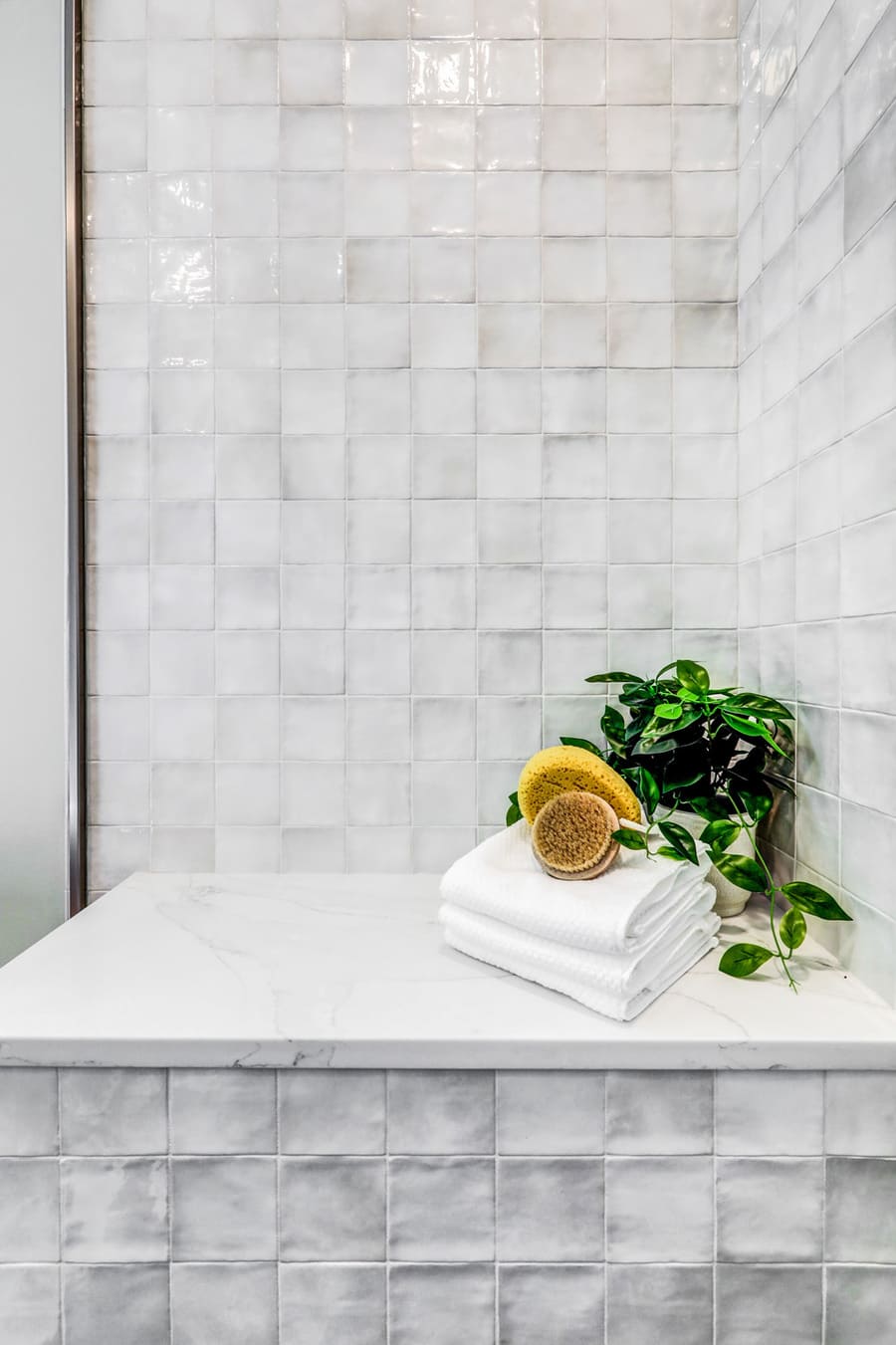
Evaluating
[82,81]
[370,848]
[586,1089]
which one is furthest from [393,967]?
[82,81]

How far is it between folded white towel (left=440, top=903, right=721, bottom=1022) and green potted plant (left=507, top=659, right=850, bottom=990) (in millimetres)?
59

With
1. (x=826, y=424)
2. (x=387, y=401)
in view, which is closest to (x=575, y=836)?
(x=826, y=424)

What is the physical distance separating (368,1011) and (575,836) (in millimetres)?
297

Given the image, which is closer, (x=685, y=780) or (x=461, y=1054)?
(x=461, y=1054)

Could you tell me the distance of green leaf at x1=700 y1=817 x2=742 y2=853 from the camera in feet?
3.13

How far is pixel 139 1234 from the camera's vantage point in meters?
0.81

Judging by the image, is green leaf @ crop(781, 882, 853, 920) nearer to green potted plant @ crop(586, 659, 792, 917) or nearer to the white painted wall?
green potted plant @ crop(586, 659, 792, 917)

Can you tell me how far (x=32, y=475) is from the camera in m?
1.29

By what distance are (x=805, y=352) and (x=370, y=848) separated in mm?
916

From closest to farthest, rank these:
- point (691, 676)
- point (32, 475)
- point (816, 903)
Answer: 1. point (816, 903)
2. point (691, 676)
3. point (32, 475)

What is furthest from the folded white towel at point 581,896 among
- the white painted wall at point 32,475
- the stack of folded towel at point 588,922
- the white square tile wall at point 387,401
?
the white painted wall at point 32,475

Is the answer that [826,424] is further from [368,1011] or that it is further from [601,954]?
[368,1011]

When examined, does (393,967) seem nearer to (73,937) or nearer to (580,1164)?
(580,1164)

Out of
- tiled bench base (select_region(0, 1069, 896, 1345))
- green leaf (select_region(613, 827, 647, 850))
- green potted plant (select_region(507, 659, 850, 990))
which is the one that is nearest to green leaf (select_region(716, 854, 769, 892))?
green potted plant (select_region(507, 659, 850, 990))
